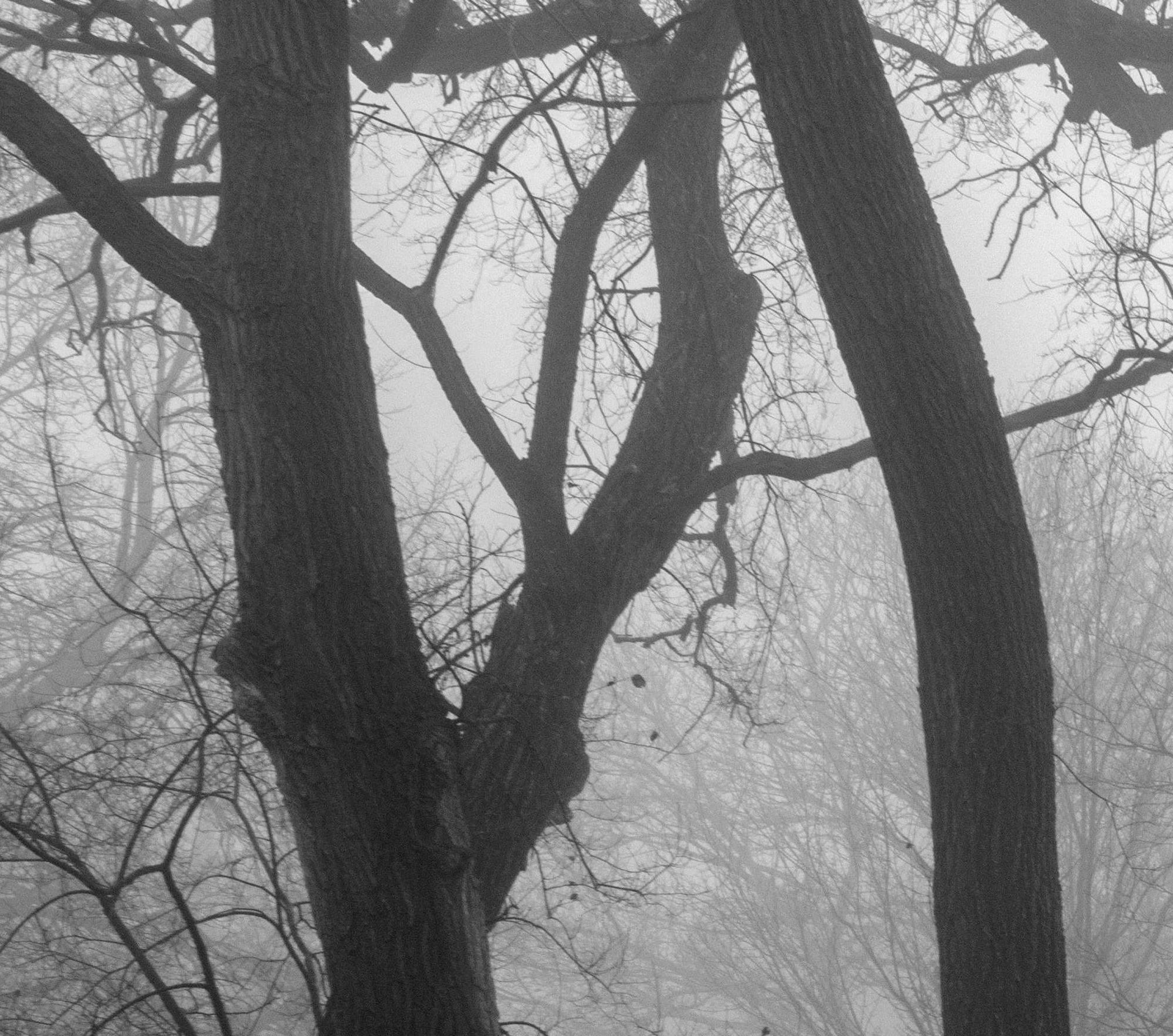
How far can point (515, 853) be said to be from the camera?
332 centimetres

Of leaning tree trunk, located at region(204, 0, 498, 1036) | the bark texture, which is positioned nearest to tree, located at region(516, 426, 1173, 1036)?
the bark texture

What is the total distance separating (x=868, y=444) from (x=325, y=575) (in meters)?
2.05

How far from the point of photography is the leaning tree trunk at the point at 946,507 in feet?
8.82

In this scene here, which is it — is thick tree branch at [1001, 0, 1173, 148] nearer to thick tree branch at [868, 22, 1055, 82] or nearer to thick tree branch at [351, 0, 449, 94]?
thick tree branch at [868, 22, 1055, 82]

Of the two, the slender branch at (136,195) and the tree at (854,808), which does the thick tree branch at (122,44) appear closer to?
the slender branch at (136,195)

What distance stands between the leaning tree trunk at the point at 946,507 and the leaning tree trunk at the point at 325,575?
46.2 inches

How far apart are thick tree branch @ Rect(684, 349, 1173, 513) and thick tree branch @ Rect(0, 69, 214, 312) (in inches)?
78.8

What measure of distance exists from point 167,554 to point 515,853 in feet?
31.1

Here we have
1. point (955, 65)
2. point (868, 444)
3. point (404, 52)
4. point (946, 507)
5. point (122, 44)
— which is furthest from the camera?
point (955, 65)

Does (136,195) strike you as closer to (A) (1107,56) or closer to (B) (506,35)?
(B) (506,35)

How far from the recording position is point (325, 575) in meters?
2.31

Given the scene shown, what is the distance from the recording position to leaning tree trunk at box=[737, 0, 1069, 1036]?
8.82 ft

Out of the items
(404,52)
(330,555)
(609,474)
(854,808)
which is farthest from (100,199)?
(854,808)

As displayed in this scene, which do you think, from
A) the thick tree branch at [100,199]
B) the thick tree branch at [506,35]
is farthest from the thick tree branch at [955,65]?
the thick tree branch at [100,199]
